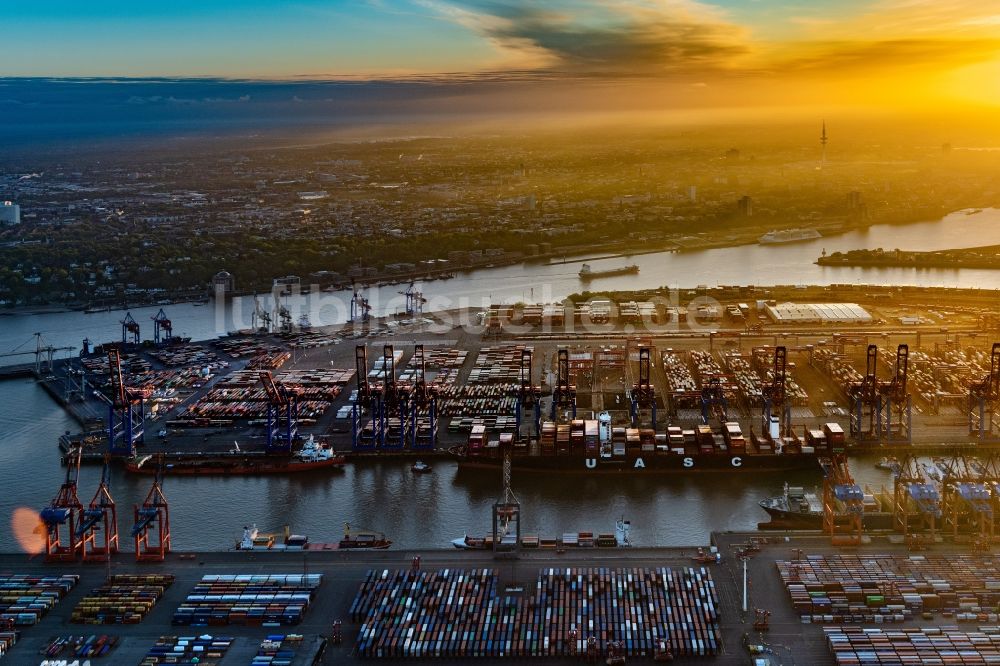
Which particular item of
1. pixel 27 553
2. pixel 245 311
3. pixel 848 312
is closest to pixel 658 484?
pixel 27 553

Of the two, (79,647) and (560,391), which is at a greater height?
(560,391)

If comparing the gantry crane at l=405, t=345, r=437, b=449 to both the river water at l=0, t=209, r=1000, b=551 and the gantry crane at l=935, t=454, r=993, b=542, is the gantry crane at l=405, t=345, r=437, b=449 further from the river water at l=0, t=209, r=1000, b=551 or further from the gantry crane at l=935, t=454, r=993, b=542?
the gantry crane at l=935, t=454, r=993, b=542

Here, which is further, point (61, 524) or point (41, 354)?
point (41, 354)

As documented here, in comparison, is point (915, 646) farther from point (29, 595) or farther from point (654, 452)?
point (29, 595)

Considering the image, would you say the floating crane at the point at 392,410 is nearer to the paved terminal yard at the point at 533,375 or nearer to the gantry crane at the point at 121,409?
the paved terminal yard at the point at 533,375

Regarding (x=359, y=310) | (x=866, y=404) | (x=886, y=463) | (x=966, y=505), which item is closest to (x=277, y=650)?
(x=966, y=505)

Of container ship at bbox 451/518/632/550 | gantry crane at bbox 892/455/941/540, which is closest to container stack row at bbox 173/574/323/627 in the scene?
container ship at bbox 451/518/632/550

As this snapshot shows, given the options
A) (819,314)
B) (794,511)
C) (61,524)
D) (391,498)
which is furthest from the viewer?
(819,314)
